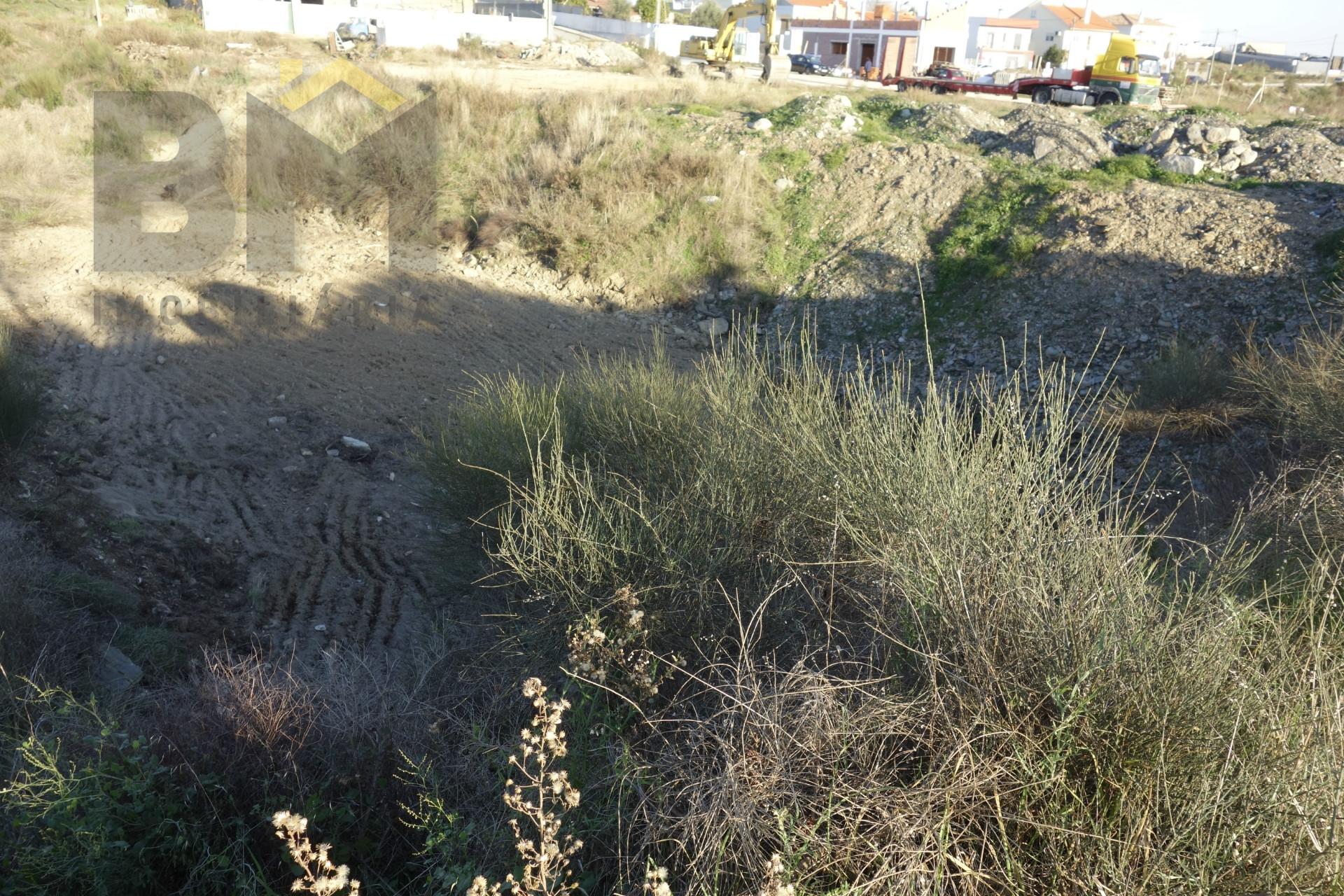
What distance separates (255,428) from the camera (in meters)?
7.81

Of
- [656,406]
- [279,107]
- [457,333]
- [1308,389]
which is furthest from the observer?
[279,107]

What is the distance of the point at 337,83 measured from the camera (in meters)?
15.7

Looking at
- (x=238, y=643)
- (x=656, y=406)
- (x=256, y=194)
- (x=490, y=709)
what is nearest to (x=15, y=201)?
(x=256, y=194)

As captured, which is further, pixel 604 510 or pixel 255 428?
pixel 255 428

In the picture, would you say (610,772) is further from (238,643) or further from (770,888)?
(238,643)

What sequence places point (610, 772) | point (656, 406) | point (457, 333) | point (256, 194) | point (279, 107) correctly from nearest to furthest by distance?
point (610, 772), point (656, 406), point (457, 333), point (256, 194), point (279, 107)

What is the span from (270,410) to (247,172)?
5379 millimetres

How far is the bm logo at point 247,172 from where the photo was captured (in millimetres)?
10734

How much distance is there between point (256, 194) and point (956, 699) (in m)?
11.8

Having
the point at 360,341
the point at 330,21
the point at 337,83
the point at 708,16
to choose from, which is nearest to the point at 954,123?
the point at 360,341

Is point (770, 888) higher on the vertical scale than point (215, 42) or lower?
lower

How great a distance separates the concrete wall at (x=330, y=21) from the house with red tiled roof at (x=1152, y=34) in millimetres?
40333

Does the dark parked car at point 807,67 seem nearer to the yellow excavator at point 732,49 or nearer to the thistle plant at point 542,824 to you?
the yellow excavator at point 732,49

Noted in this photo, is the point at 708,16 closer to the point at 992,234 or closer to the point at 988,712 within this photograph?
the point at 992,234
